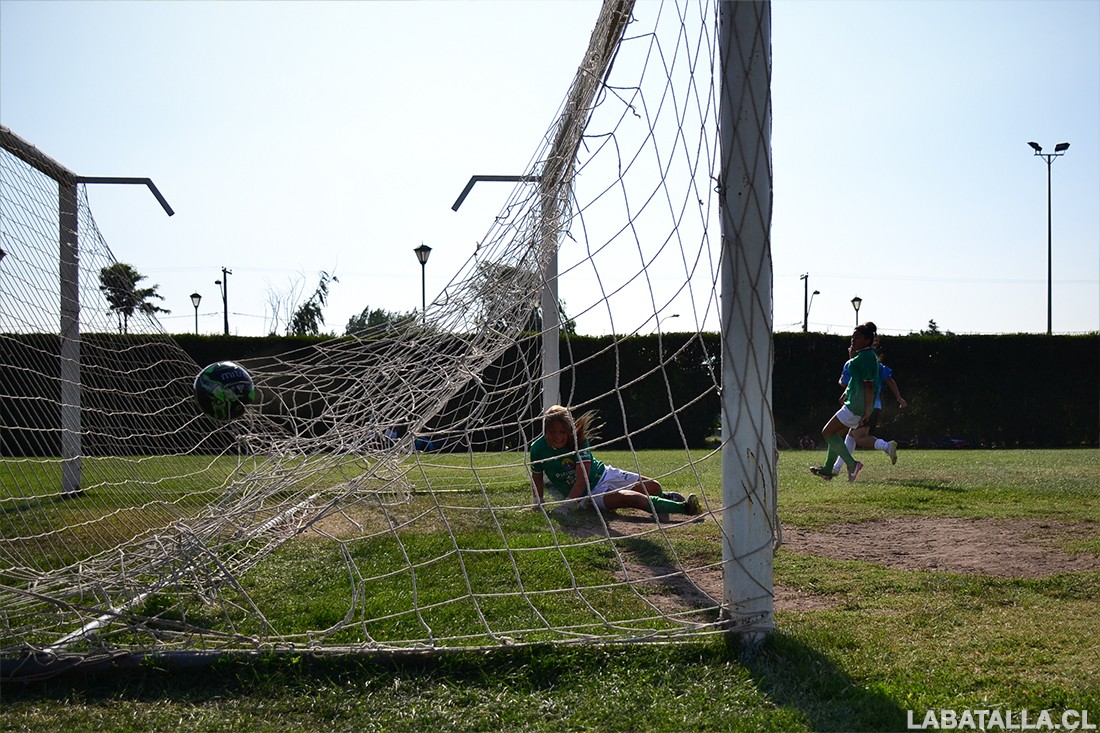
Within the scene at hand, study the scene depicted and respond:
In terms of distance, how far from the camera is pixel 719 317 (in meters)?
Answer: 3.43

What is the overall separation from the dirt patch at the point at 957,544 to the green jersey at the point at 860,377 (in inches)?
82.9

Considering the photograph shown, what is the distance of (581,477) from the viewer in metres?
5.71

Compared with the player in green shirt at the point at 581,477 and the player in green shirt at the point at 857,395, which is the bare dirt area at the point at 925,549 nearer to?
the player in green shirt at the point at 581,477

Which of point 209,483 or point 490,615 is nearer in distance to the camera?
point 490,615

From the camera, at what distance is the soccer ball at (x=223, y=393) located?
5.68 metres

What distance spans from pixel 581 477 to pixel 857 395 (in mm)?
3461

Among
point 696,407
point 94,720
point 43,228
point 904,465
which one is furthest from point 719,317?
point 696,407

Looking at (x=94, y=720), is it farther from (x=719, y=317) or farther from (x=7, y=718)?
(x=719, y=317)

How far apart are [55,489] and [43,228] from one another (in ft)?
8.96

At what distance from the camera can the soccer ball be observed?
568cm

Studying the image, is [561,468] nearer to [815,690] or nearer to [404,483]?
[404,483]

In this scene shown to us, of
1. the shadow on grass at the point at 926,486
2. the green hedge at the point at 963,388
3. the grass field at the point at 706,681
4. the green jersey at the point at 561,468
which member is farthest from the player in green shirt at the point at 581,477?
the green hedge at the point at 963,388

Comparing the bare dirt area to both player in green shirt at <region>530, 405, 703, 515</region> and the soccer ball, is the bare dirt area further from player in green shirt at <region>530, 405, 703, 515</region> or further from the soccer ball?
the soccer ball

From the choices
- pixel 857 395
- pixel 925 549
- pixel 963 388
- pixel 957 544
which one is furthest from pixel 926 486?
pixel 963 388
